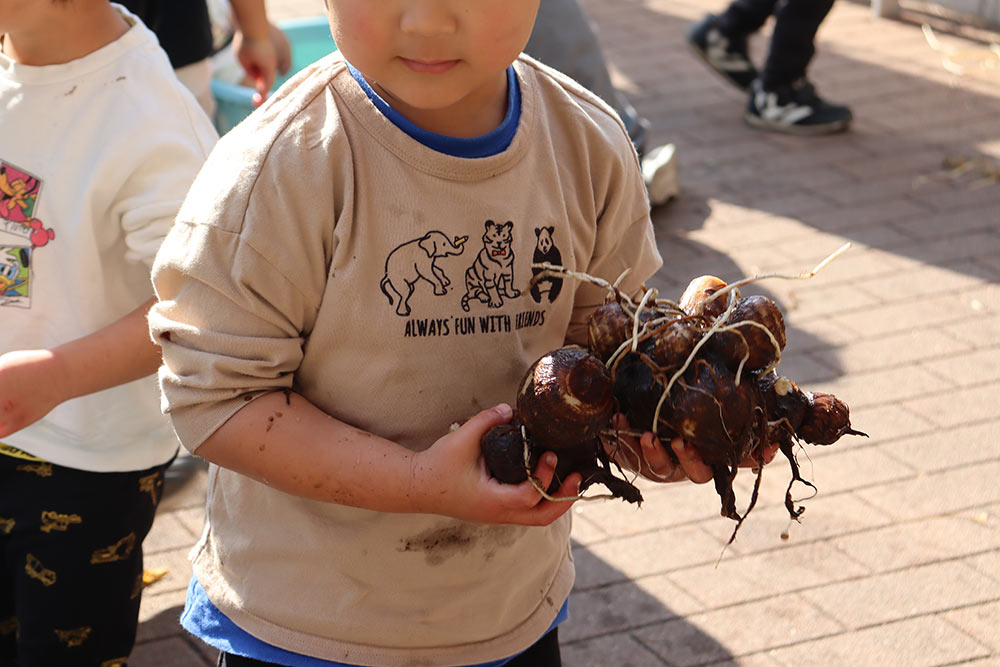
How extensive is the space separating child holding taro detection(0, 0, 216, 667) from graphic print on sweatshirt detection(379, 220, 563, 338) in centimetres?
62

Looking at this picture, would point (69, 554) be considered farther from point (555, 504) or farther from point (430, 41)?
point (430, 41)

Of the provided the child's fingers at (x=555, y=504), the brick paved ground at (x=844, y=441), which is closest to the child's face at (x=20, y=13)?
the child's fingers at (x=555, y=504)

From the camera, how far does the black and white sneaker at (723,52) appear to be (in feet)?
21.7

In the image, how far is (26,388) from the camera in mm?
1916

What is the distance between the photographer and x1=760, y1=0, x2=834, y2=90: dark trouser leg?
20.1 ft

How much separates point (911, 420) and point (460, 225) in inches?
101

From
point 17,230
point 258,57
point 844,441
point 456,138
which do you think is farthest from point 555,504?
point 844,441

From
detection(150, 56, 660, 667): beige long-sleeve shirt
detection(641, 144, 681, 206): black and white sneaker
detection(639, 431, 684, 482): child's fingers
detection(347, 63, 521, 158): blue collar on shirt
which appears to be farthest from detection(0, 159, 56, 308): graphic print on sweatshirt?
detection(641, 144, 681, 206): black and white sneaker

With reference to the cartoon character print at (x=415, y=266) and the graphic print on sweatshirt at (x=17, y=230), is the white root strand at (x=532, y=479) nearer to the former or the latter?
the cartoon character print at (x=415, y=266)

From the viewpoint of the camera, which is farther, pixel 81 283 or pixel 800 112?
pixel 800 112

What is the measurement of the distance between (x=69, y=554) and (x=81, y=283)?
0.50 m

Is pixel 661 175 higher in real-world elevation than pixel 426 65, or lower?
lower

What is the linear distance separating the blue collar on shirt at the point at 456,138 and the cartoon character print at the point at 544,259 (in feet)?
0.44

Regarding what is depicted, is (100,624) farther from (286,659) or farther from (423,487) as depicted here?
(423,487)
